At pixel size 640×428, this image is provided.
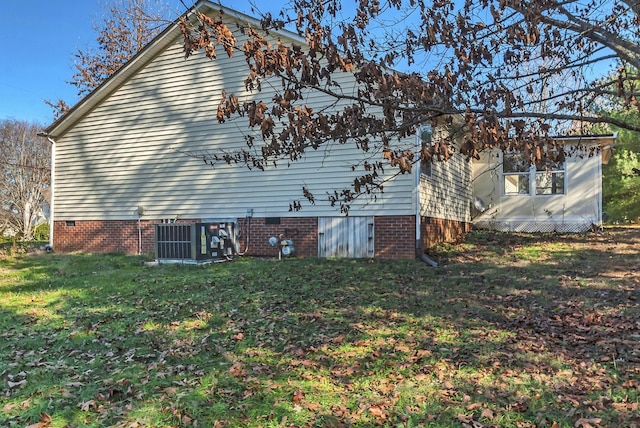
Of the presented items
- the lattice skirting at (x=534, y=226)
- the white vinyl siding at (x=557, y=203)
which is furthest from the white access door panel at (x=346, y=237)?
the lattice skirting at (x=534, y=226)

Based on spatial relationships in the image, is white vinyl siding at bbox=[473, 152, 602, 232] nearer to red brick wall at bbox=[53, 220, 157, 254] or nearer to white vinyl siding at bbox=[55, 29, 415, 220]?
white vinyl siding at bbox=[55, 29, 415, 220]

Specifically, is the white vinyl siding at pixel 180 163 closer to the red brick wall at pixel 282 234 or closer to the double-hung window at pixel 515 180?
the red brick wall at pixel 282 234

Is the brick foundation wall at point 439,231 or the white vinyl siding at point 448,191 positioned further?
the white vinyl siding at point 448,191

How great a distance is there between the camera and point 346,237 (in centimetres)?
1148

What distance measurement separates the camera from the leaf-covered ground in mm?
3734

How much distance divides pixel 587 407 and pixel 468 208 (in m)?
13.3

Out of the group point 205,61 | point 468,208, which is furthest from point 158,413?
point 468,208

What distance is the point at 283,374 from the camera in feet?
14.8

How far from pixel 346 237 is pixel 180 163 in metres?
5.33

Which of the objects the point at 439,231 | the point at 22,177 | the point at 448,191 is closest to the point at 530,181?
the point at 448,191

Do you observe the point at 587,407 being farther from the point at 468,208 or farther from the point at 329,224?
the point at 468,208

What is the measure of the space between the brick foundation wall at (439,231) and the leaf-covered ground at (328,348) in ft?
5.15

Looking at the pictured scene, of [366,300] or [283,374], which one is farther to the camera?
[366,300]

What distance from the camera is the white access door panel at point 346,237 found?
11.3 metres
